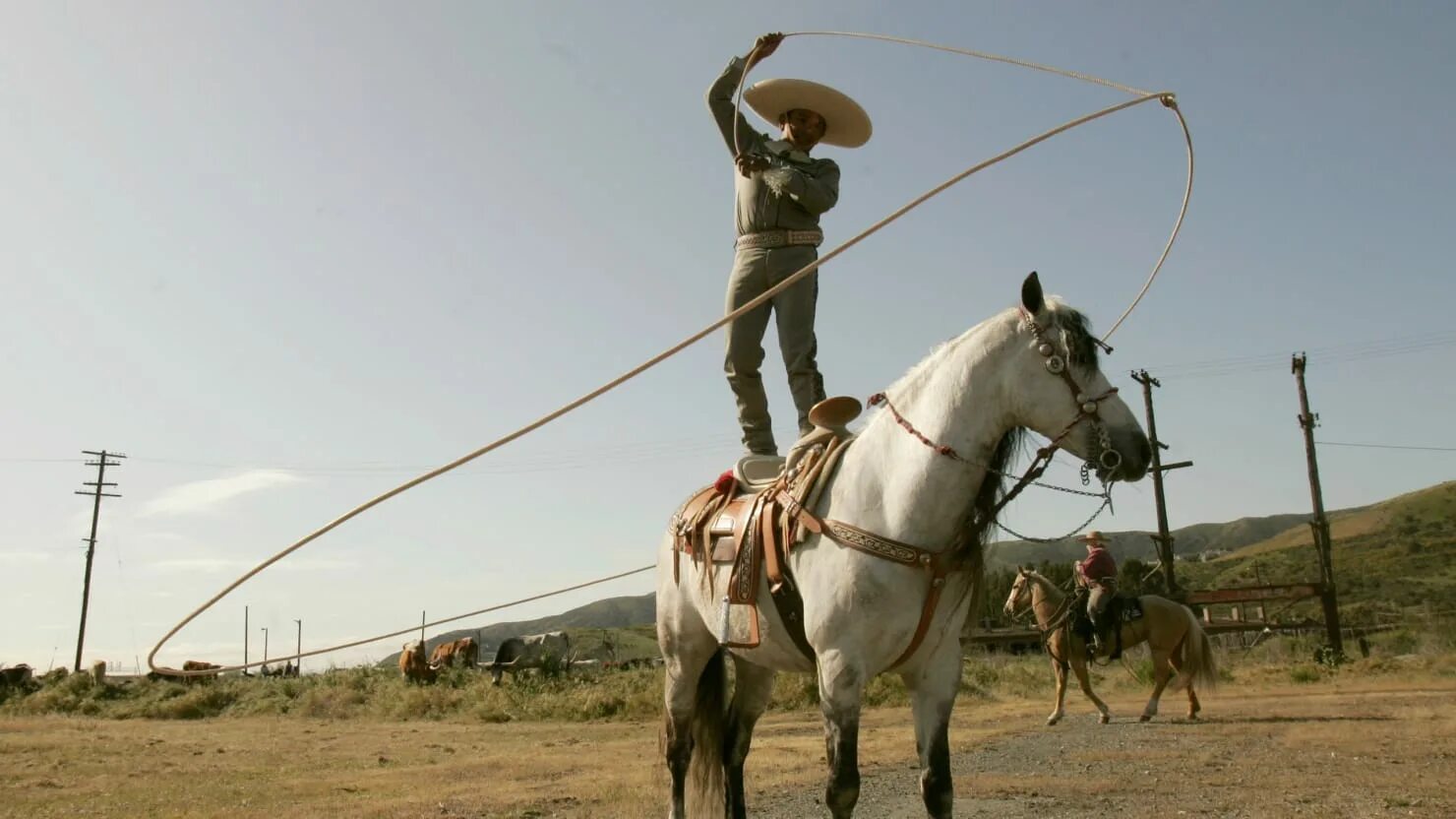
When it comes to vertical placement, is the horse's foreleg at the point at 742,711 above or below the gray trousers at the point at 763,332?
below

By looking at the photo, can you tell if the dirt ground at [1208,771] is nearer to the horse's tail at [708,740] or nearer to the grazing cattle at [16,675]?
the horse's tail at [708,740]

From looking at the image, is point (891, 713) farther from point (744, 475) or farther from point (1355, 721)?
point (744, 475)

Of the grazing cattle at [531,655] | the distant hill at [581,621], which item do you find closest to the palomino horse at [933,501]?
the grazing cattle at [531,655]

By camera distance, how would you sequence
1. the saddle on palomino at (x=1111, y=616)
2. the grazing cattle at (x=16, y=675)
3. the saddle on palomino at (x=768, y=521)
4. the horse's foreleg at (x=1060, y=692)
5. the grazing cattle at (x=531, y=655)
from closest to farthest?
1. the saddle on palomino at (x=768, y=521)
2. the horse's foreleg at (x=1060, y=692)
3. the saddle on palomino at (x=1111, y=616)
4. the grazing cattle at (x=531, y=655)
5. the grazing cattle at (x=16, y=675)

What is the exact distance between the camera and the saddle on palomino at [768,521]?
15.2 ft

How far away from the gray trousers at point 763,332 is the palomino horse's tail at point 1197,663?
1268 centimetres

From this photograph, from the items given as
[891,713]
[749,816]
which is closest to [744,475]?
[749,816]

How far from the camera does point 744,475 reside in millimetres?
5531

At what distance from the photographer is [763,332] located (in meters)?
6.01

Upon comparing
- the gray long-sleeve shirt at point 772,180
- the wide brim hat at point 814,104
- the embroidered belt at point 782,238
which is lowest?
the embroidered belt at point 782,238

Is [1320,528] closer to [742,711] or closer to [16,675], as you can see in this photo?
[742,711]

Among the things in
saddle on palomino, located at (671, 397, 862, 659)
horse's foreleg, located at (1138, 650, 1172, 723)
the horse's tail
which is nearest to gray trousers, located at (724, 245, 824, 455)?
saddle on palomino, located at (671, 397, 862, 659)

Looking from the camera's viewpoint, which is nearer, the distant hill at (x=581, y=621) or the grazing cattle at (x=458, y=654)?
the grazing cattle at (x=458, y=654)

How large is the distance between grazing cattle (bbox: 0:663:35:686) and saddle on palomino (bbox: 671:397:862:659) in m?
33.7
